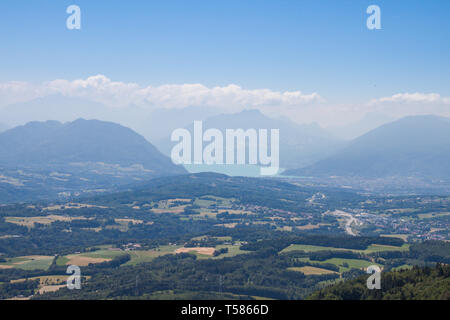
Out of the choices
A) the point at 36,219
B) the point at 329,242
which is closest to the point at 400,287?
the point at 329,242

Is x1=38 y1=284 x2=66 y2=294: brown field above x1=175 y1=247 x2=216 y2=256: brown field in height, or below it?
above

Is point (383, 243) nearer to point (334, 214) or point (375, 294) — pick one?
point (375, 294)

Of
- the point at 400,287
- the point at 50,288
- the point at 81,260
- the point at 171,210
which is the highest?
the point at 400,287

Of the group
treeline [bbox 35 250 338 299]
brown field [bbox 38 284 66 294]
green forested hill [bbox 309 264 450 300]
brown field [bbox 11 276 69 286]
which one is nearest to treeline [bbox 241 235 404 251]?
treeline [bbox 35 250 338 299]

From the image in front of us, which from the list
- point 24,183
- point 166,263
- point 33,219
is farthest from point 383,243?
point 24,183

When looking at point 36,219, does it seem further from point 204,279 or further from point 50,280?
point 204,279

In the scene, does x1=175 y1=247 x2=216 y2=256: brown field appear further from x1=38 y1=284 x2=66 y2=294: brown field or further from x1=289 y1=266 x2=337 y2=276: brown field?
x1=38 y1=284 x2=66 y2=294: brown field

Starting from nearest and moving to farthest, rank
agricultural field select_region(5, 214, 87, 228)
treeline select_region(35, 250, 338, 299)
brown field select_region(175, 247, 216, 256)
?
treeline select_region(35, 250, 338, 299), brown field select_region(175, 247, 216, 256), agricultural field select_region(5, 214, 87, 228)

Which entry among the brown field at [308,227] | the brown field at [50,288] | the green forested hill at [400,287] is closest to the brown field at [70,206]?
the brown field at [308,227]

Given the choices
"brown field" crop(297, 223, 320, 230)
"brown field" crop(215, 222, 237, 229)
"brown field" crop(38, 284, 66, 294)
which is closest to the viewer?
"brown field" crop(38, 284, 66, 294)

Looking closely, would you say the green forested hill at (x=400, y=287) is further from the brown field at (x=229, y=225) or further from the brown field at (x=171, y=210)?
the brown field at (x=171, y=210)

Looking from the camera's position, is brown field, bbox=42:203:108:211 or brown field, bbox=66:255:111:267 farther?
brown field, bbox=42:203:108:211
